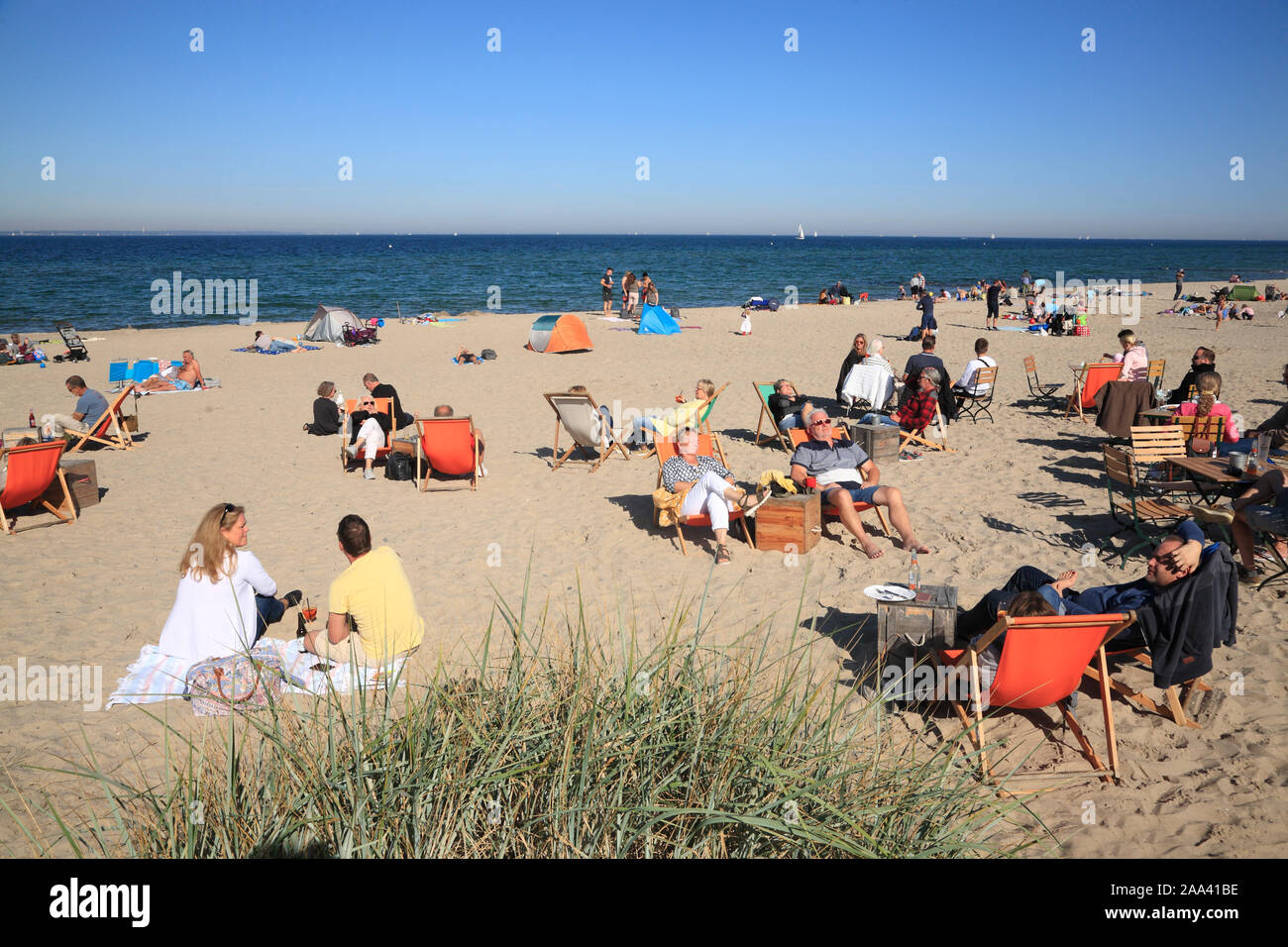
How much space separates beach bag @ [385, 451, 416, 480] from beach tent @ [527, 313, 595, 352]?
956 cm

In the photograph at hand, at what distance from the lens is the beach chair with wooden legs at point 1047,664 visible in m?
3.54

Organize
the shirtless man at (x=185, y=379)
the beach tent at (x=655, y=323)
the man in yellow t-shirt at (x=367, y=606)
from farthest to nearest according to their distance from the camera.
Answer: the beach tent at (x=655, y=323)
the shirtless man at (x=185, y=379)
the man in yellow t-shirt at (x=367, y=606)

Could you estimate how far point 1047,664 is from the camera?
367 cm

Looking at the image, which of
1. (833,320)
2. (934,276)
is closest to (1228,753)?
(833,320)

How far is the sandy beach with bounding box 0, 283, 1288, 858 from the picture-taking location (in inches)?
139

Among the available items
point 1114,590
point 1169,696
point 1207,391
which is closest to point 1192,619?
point 1169,696

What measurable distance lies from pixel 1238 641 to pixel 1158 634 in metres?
1.14

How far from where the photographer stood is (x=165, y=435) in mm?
10570

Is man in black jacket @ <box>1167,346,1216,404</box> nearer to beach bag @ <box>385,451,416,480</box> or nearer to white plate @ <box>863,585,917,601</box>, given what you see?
white plate @ <box>863,585,917,601</box>

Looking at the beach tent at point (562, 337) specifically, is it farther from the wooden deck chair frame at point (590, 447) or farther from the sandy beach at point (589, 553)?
the wooden deck chair frame at point (590, 447)

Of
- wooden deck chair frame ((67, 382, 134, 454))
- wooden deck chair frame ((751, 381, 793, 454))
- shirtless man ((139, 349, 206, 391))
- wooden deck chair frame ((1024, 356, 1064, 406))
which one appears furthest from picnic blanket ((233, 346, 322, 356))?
wooden deck chair frame ((1024, 356, 1064, 406))

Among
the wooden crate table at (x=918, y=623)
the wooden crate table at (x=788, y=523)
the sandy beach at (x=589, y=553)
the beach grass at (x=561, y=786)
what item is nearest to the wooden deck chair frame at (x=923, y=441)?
the sandy beach at (x=589, y=553)

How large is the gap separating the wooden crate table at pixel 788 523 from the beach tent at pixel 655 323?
15.0 meters
